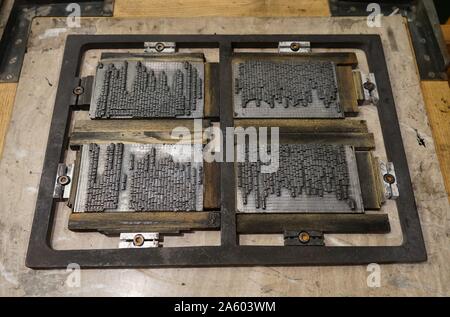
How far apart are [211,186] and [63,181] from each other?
59 cm

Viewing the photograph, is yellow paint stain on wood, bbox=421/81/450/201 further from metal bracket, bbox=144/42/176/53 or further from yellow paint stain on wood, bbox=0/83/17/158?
yellow paint stain on wood, bbox=0/83/17/158

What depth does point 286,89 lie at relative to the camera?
1.86m

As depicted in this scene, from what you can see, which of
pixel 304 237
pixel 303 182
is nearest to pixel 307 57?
pixel 303 182

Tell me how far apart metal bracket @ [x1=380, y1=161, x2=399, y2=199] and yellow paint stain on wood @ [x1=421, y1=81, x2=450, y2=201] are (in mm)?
244

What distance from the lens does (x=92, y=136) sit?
1.76m

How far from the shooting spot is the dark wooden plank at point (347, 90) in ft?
6.10

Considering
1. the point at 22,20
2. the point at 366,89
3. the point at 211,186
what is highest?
the point at 22,20

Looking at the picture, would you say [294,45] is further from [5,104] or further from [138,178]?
[5,104]

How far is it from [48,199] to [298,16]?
4.81 feet

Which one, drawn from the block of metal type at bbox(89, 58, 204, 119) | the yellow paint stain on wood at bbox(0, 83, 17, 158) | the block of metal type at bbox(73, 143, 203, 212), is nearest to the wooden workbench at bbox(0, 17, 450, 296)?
the yellow paint stain on wood at bbox(0, 83, 17, 158)

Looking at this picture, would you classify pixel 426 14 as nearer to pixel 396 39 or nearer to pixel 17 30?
pixel 396 39
